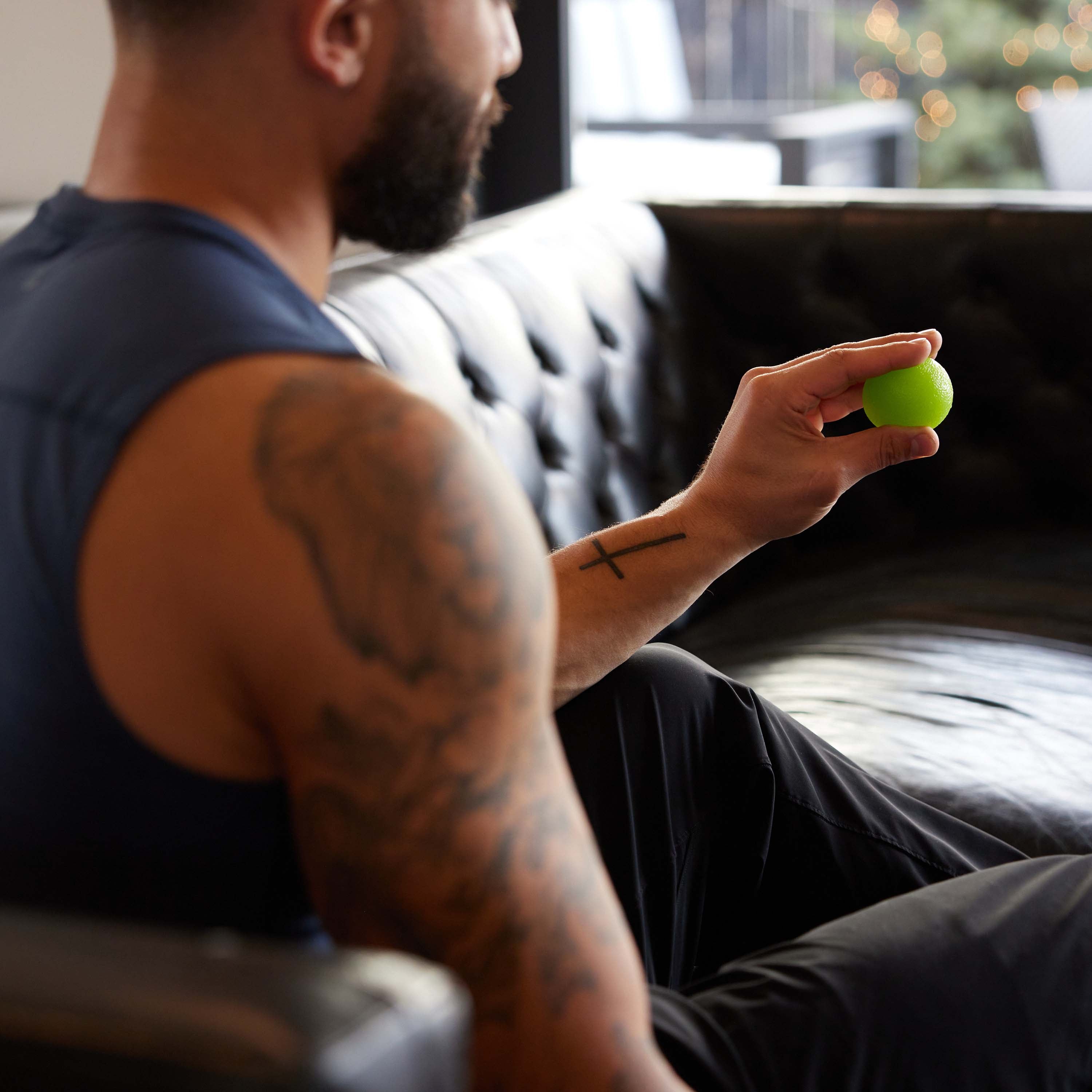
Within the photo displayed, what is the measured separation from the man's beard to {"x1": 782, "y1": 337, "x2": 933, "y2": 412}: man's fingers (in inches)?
16.2

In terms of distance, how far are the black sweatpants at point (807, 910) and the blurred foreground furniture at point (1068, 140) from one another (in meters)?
3.44

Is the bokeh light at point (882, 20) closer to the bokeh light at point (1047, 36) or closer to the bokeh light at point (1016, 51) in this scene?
the bokeh light at point (1016, 51)

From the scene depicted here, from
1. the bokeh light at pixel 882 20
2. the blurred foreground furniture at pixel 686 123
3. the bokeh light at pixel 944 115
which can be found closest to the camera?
the blurred foreground furniture at pixel 686 123

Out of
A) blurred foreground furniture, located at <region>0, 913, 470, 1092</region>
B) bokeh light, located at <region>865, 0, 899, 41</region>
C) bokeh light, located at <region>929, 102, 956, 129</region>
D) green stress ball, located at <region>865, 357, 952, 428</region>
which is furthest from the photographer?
bokeh light, located at <region>929, 102, 956, 129</region>

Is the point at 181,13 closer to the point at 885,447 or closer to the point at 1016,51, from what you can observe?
the point at 885,447

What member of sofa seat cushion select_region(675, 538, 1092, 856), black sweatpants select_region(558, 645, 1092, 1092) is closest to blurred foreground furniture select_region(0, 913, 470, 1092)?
black sweatpants select_region(558, 645, 1092, 1092)

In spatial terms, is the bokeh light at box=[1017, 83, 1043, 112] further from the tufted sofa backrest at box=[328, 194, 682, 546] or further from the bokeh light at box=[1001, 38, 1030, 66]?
the tufted sofa backrest at box=[328, 194, 682, 546]

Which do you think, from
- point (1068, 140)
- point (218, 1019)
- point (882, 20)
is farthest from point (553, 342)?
point (882, 20)

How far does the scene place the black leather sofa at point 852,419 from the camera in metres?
1.41

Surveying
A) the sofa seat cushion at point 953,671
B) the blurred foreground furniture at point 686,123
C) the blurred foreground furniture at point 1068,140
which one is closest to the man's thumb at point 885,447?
the sofa seat cushion at point 953,671

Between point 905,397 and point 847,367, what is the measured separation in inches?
2.5

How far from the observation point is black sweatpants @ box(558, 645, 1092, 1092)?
0.76 m

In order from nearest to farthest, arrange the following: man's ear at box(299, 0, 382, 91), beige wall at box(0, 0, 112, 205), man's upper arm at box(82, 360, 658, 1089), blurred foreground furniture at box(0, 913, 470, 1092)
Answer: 1. blurred foreground furniture at box(0, 913, 470, 1092)
2. man's upper arm at box(82, 360, 658, 1089)
3. man's ear at box(299, 0, 382, 91)
4. beige wall at box(0, 0, 112, 205)

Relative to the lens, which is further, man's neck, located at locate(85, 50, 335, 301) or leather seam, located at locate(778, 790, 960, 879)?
leather seam, located at locate(778, 790, 960, 879)
